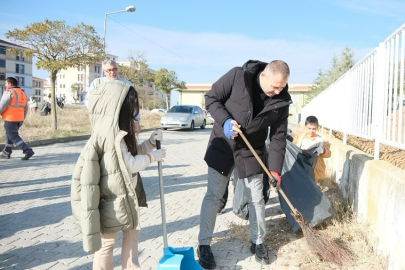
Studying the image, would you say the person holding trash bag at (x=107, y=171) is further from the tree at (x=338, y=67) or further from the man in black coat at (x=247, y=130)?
the tree at (x=338, y=67)

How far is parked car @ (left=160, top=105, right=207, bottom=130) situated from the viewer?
63.3 ft

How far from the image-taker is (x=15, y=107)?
7836 mm

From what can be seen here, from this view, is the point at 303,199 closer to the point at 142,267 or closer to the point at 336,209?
the point at 336,209

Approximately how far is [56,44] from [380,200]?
12141mm

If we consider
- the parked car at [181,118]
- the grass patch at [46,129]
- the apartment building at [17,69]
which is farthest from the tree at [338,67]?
the apartment building at [17,69]

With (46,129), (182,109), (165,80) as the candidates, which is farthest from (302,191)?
(165,80)

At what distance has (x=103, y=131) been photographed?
7.83ft

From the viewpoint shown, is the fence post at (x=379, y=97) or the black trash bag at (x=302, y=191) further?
the black trash bag at (x=302, y=191)

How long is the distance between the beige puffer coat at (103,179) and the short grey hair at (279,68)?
1.23m

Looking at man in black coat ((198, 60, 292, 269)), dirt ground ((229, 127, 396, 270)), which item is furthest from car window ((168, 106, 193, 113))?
man in black coat ((198, 60, 292, 269))

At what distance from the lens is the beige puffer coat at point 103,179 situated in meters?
2.29

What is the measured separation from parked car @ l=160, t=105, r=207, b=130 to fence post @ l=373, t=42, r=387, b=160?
1563 centimetres

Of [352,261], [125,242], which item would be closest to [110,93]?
[125,242]

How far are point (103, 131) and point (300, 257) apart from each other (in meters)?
2.21
